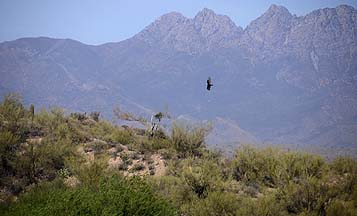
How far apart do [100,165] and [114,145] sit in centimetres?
656

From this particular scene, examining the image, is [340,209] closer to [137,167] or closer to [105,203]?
[105,203]

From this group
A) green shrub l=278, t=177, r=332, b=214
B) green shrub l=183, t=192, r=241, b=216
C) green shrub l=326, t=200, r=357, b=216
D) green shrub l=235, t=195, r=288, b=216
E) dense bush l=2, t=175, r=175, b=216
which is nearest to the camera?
dense bush l=2, t=175, r=175, b=216

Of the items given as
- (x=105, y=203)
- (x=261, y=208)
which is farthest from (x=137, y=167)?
(x=105, y=203)

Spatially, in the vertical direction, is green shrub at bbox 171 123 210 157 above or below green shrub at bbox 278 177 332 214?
above

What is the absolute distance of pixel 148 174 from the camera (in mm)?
19188

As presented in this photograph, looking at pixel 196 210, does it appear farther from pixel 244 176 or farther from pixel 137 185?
pixel 244 176

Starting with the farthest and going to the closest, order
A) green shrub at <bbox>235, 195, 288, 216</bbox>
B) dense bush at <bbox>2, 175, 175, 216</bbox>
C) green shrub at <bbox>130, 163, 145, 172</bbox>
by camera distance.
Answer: green shrub at <bbox>130, 163, 145, 172</bbox> → green shrub at <bbox>235, 195, 288, 216</bbox> → dense bush at <bbox>2, 175, 175, 216</bbox>

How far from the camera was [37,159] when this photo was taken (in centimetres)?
1897

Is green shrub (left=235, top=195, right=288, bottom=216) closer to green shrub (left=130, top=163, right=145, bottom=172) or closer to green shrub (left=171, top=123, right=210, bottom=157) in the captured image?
green shrub (left=130, top=163, right=145, bottom=172)

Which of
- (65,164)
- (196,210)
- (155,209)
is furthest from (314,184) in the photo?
(65,164)

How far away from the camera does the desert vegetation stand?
1228 cm

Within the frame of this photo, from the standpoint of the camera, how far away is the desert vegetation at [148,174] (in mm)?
12281

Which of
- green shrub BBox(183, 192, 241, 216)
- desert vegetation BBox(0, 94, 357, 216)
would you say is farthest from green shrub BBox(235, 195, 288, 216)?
green shrub BBox(183, 192, 241, 216)

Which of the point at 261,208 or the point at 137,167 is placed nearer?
the point at 261,208
